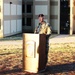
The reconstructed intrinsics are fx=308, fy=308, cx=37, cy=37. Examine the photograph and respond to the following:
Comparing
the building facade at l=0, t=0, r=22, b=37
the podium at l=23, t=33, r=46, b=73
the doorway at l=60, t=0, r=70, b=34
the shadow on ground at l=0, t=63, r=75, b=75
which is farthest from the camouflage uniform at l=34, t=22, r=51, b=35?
the doorway at l=60, t=0, r=70, b=34

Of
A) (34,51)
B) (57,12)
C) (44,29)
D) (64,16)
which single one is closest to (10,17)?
(57,12)

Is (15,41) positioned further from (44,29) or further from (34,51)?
(34,51)

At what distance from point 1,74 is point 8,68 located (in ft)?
3.82

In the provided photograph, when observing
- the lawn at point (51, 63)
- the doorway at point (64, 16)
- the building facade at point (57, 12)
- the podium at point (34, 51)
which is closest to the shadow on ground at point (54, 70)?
the lawn at point (51, 63)

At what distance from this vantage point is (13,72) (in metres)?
11.9

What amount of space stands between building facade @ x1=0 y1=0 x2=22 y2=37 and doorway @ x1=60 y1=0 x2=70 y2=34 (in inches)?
175

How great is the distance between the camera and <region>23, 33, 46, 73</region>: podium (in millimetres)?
11377

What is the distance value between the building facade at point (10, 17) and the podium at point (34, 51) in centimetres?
1676

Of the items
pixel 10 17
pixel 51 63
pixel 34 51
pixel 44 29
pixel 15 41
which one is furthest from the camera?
pixel 10 17

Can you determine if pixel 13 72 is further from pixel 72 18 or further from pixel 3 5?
pixel 72 18

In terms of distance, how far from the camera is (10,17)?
97.8ft

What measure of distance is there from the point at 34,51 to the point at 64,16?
2210 centimetres

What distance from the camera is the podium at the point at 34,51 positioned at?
1138cm

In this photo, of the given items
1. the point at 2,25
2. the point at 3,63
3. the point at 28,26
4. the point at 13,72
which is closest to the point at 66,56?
the point at 3,63
